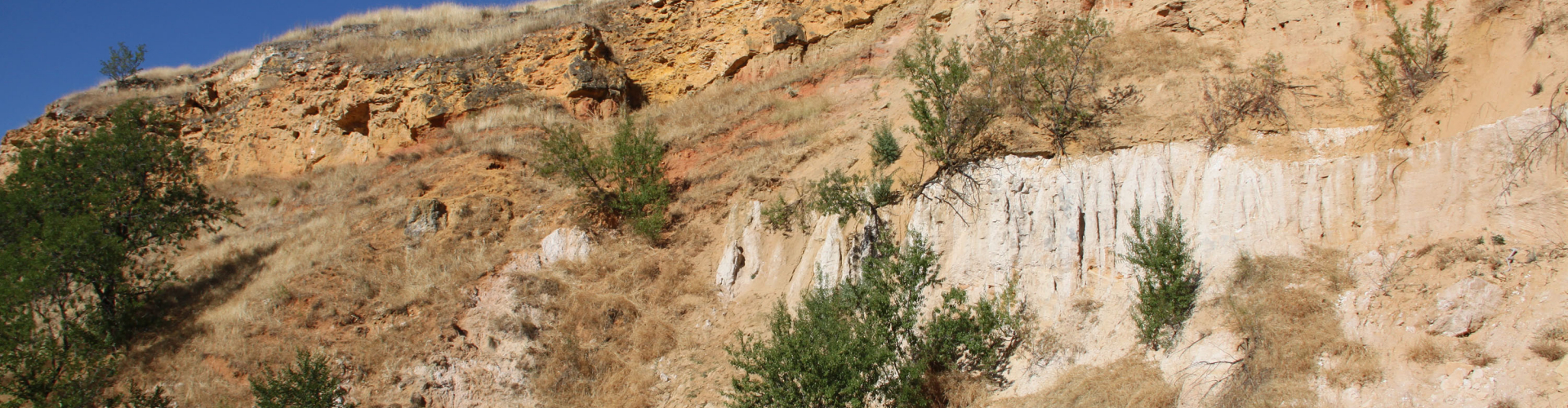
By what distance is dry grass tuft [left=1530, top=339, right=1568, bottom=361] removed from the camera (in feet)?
21.8

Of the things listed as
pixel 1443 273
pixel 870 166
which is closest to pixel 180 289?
pixel 870 166

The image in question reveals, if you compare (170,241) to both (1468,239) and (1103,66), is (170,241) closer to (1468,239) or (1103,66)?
(1103,66)

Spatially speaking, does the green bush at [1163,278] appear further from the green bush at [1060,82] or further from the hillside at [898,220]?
the green bush at [1060,82]

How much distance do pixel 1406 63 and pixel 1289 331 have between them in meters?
4.01

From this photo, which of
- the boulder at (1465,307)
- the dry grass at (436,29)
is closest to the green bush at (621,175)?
the dry grass at (436,29)

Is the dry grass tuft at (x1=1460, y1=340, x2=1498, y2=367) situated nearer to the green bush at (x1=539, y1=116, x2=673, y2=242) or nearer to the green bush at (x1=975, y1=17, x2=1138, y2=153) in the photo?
the green bush at (x1=975, y1=17, x2=1138, y2=153)

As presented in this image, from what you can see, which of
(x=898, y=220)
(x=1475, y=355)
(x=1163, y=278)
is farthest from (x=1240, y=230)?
(x=898, y=220)

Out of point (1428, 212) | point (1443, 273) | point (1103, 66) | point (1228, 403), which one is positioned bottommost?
point (1228, 403)

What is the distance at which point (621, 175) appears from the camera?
14.8 metres

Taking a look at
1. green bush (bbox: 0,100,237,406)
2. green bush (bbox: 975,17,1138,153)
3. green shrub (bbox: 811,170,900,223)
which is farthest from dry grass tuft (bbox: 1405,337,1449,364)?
green bush (bbox: 0,100,237,406)

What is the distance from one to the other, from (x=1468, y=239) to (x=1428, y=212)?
447 millimetres

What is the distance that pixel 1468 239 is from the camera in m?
7.77

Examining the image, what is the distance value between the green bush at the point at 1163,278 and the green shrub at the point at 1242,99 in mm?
1310

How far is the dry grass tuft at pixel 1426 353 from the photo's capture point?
7145 mm
